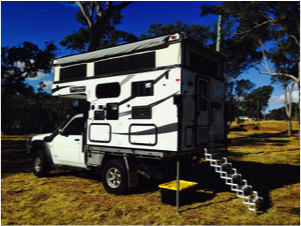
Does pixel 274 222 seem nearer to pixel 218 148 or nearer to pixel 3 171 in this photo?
pixel 218 148

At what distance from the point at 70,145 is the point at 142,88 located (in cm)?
298

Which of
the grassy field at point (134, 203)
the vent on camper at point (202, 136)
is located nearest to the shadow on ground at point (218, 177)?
the grassy field at point (134, 203)

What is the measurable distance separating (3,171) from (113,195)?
5.57 m

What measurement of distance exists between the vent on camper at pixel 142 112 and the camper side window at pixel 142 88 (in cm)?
32

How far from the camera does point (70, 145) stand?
7.57 metres

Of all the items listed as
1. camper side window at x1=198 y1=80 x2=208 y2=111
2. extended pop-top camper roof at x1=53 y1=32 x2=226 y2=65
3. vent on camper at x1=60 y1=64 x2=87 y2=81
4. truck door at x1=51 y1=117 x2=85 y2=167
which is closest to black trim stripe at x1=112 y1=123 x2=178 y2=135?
camper side window at x1=198 y1=80 x2=208 y2=111

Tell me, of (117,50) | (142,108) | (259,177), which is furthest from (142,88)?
(259,177)

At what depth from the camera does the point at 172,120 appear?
5566 millimetres

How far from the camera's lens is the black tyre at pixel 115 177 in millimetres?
6167

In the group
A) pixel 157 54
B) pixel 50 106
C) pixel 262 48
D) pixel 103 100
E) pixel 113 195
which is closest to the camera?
pixel 157 54

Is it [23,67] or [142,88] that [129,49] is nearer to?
[142,88]

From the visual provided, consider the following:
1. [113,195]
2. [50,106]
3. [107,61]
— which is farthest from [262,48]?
[50,106]

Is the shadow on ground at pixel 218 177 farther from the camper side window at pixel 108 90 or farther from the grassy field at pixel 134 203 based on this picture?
the camper side window at pixel 108 90

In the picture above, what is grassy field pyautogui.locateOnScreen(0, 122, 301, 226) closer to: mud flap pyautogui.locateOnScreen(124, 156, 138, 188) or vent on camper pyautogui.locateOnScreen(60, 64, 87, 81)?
mud flap pyautogui.locateOnScreen(124, 156, 138, 188)
